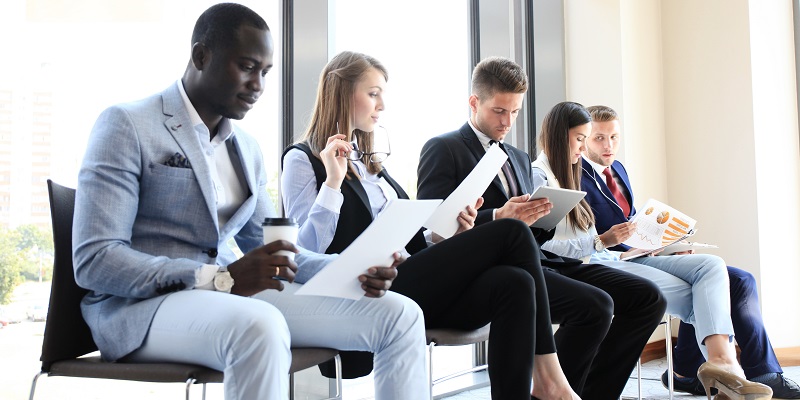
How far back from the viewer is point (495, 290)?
1.89 metres

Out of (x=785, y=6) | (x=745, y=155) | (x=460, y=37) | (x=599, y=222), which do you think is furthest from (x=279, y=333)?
(x=785, y=6)

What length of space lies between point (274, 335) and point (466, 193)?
2.73 feet

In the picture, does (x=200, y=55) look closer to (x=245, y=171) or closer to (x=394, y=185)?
(x=245, y=171)

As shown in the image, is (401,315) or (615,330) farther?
(615,330)

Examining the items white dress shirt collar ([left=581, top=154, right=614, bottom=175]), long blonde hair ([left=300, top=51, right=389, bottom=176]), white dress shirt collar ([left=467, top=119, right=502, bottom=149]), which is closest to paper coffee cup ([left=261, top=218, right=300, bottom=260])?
long blonde hair ([left=300, top=51, right=389, bottom=176])

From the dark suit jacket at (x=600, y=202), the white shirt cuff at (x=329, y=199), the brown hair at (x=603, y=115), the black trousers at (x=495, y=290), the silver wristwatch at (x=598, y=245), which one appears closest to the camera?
the black trousers at (x=495, y=290)

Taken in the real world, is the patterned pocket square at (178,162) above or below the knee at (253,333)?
above

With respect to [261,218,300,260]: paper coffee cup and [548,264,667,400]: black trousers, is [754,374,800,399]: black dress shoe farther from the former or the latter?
[261,218,300,260]: paper coffee cup

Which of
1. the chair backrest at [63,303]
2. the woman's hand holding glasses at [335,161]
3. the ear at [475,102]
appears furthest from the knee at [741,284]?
the chair backrest at [63,303]

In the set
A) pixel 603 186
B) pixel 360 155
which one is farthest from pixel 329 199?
pixel 603 186

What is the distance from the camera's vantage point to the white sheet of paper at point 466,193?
2.02 m

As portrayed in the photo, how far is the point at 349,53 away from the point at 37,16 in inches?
33.8

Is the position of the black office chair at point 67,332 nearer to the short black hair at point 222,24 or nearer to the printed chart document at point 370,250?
the printed chart document at point 370,250

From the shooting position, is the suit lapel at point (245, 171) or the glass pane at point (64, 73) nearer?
the suit lapel at point (245, 171)
